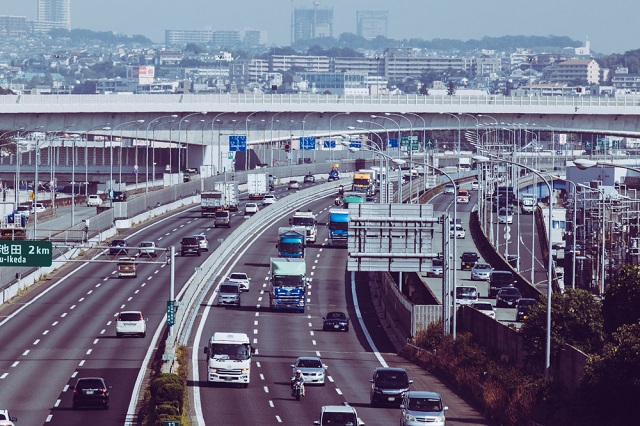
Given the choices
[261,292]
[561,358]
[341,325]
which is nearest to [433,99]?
[261,292]

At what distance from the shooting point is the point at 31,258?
231ft

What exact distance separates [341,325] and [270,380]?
1870cm

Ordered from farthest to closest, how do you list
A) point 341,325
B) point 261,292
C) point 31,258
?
point 261,292
point 341,325
point 31,258

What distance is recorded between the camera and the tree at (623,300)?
174 ft

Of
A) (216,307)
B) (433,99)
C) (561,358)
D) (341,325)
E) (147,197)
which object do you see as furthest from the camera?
(433,99)

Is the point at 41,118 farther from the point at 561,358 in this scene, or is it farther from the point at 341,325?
the point at 561,358

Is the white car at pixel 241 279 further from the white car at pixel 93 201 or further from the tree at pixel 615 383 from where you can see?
the white car at pixel 93 201

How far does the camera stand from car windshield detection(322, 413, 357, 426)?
4822 centimetres

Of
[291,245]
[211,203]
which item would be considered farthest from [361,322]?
[211,203]

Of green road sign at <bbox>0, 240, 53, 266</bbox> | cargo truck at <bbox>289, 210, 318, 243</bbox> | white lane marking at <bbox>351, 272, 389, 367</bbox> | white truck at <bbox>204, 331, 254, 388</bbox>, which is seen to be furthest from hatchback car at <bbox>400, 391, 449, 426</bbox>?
cargo truck at <bbox>289, 210, 318, 243</bbox>

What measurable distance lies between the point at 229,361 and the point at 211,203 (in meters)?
78.3

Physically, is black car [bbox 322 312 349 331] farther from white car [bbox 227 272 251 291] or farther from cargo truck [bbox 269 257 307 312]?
white car [bbox 227 272 251 291]

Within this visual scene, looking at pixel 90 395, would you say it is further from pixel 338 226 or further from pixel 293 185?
pixel 293 185

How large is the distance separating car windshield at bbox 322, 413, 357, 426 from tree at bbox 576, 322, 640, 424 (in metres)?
7.23
